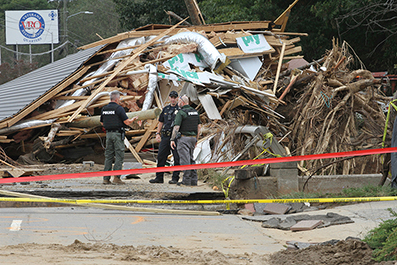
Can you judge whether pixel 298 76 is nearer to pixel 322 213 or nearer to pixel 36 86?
pixel 322 213

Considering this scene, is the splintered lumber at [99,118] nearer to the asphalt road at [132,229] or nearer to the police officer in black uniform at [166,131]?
the police officer in black uniform at [166,131]

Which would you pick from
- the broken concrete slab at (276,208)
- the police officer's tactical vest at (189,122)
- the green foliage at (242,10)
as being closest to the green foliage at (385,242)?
the broken concrete slab at (276,208)

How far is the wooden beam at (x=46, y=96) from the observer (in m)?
12.3

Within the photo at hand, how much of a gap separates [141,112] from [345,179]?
5970mm

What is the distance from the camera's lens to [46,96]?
13289 mm

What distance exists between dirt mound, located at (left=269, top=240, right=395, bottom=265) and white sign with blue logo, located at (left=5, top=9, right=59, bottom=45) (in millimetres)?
50302

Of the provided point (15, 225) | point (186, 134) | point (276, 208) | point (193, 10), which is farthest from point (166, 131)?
point (193, 10)

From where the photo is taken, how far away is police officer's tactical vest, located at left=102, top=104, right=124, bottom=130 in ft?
30.0

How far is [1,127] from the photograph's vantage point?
12227mm

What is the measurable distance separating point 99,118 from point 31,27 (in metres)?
43.3

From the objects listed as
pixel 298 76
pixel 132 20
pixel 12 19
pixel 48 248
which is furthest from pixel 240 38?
pixel 12 19

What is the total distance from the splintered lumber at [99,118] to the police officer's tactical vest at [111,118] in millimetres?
3351

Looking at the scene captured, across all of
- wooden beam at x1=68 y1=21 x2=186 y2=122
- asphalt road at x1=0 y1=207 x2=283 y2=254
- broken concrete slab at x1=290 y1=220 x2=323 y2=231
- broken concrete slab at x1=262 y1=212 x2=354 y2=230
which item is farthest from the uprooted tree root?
wooden beam at x1=68 y1=21 x2=186 y2=122

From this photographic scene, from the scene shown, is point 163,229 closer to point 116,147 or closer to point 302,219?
point 302,219
